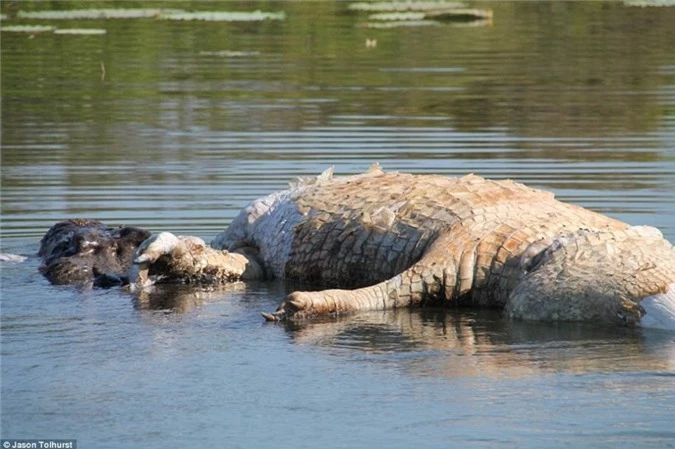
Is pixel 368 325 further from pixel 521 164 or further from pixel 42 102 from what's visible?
pixel 42 102

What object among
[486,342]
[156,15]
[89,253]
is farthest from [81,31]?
[486,342]

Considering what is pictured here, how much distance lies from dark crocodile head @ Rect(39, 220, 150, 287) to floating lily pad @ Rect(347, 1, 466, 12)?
62.2ft

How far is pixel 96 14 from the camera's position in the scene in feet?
88.3

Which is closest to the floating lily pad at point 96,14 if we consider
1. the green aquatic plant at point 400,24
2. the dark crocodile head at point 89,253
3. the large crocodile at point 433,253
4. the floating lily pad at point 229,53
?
the green aquatic plant at point 400,24

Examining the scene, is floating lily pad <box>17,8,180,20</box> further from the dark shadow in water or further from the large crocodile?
the dark shadow in water

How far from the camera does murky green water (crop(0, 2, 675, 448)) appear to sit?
5945 mm

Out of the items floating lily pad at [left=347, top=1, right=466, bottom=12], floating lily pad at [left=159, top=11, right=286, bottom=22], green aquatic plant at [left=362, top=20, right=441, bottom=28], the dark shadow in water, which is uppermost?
floating lily pad at [left=347, top=1, right=466, bottom=12]

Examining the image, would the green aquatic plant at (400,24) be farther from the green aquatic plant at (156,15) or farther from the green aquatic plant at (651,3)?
the green aquatic plant at (651,3)

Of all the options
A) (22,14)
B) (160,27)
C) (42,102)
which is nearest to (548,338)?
(42,102)

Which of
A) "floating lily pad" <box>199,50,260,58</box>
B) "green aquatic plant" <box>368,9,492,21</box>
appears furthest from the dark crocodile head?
"green aquatic plant" <box>368,9,492,21</box>

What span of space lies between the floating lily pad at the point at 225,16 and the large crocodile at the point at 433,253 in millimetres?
17058

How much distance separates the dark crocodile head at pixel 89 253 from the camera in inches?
346

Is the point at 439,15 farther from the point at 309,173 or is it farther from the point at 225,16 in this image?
the point at 309,173

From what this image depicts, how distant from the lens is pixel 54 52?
21.8m
